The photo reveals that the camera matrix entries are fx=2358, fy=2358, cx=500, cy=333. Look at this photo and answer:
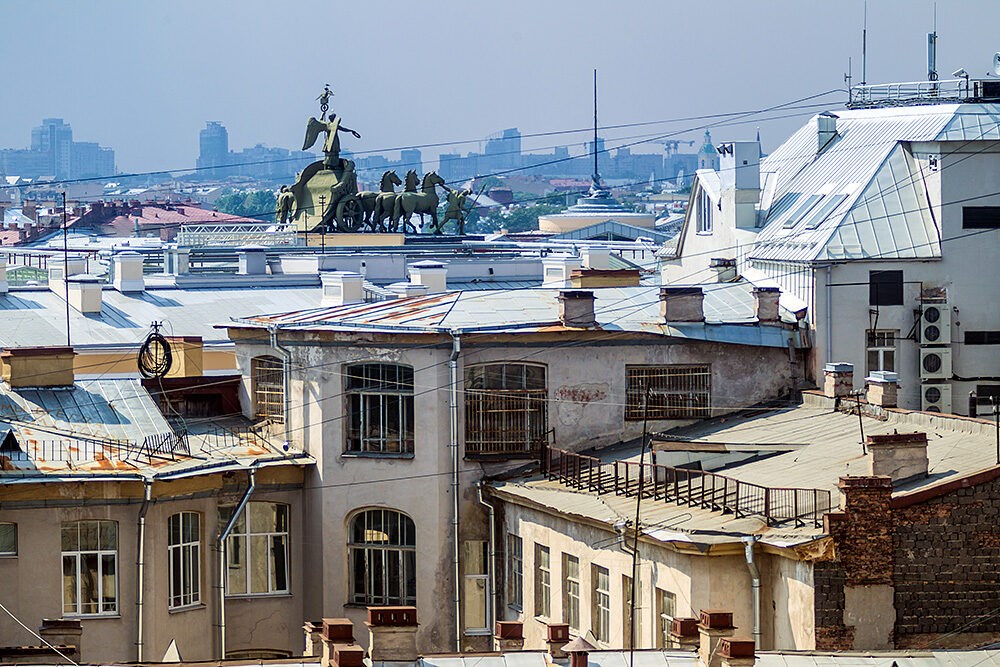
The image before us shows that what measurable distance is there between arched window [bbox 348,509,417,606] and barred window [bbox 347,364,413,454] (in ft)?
4.39

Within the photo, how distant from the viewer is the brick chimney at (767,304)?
47344 millimetres

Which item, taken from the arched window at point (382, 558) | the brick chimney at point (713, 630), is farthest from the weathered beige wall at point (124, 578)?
the brick chimney at point (713, 630)

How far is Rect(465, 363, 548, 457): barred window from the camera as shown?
45500 mm

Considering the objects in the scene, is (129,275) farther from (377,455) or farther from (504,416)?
(504,416)

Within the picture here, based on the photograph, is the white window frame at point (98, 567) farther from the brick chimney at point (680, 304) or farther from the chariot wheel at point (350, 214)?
the chariot wheel at point (350, 214)

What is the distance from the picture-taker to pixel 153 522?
1697 inches

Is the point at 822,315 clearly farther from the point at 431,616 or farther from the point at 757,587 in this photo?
the point at 757,587

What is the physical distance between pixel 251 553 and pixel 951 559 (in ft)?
51.6

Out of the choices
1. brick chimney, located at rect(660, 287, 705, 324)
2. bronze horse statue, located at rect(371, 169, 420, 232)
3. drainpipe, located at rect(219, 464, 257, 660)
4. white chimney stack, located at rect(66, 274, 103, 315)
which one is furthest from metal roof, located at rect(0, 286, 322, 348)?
bronze horse statue, located at rect(371, 169, 420, 232)

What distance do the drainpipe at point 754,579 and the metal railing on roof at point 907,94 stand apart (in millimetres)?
22206

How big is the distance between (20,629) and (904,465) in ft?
51.7

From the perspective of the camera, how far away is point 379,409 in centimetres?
4566

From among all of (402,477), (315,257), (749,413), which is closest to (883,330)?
(749,413)

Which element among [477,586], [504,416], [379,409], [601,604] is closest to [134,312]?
[379,409]
